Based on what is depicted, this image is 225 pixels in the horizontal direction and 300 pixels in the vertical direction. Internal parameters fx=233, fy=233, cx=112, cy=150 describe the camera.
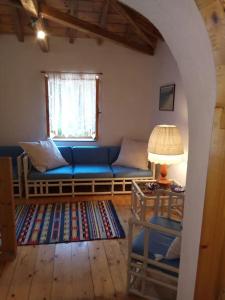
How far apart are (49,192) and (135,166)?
1.46 meters

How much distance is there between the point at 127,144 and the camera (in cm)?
416

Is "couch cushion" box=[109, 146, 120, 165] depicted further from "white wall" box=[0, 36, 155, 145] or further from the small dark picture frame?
the small dark picture frame

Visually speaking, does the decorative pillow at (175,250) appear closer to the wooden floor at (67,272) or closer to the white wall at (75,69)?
the wooden floor at (67,272)

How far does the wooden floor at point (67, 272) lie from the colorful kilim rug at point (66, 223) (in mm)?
124

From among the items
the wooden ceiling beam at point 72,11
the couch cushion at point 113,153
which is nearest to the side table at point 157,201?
the couch cushion at point 113,153

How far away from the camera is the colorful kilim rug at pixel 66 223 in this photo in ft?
8.64

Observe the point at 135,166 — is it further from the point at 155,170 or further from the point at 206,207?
the point at 206,207

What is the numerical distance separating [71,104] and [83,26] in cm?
137

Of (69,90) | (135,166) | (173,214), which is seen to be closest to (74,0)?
(69,90)

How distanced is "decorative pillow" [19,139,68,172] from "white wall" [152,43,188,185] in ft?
5.96

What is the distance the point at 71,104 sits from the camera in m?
4.17

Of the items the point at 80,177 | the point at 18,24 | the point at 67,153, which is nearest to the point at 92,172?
the point at 80,177

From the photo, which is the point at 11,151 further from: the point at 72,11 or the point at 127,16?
the point at 127,16

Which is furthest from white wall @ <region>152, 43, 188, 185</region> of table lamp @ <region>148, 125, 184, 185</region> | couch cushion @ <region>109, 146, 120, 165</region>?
couch cushion @ <region>109, 146, 120, 165</region>
